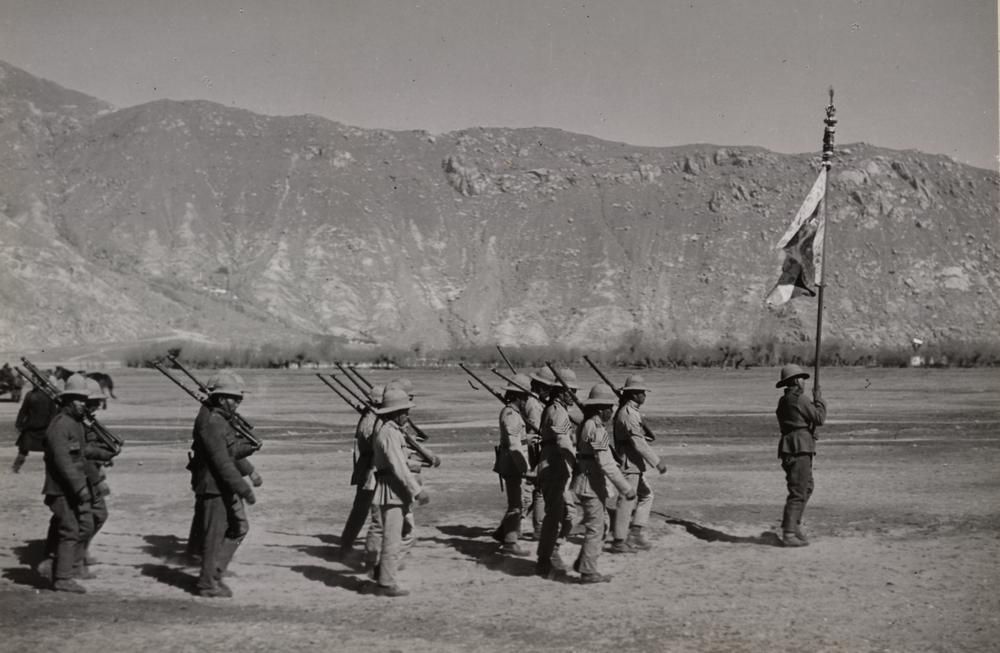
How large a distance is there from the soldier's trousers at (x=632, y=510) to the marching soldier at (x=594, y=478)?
1.62m

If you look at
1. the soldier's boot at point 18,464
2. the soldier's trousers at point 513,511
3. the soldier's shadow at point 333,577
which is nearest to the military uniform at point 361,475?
the soldier's shadow at point 333,577

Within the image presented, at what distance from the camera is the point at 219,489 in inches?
389

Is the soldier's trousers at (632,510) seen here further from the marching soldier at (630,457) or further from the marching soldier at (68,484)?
the marching soldier at (68,484)

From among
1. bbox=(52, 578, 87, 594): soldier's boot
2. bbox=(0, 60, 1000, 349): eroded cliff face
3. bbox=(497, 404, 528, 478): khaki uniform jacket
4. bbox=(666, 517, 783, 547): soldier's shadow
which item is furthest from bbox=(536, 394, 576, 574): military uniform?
bbox=(0, 60, 1000, 349): eroded cliff face

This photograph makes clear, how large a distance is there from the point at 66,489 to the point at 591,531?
16.5 ft

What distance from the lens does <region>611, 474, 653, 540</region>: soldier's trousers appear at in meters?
12.5

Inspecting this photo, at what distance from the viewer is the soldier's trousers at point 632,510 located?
12516 millimetres

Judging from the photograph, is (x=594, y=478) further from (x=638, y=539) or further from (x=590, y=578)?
(x=638, y=539)

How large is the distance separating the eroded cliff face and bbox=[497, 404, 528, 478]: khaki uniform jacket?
8508cm

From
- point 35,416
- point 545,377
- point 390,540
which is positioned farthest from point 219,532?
point 35,416

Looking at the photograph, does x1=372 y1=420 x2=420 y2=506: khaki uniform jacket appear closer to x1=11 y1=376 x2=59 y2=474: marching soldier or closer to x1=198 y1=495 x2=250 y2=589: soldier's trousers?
x1=198 y1=495 x2=250 y2=589: soldier's trousers

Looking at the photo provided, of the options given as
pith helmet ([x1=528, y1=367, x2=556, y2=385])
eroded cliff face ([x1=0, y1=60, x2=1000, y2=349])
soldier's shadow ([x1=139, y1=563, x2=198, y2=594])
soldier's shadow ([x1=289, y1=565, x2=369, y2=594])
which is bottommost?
soldier's shadow ([x1=139, y1=563, x2=198, y2=594])

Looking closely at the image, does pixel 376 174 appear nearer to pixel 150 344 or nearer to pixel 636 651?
pixel 150 344

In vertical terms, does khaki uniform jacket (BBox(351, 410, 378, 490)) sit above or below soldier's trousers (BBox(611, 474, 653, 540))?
above
